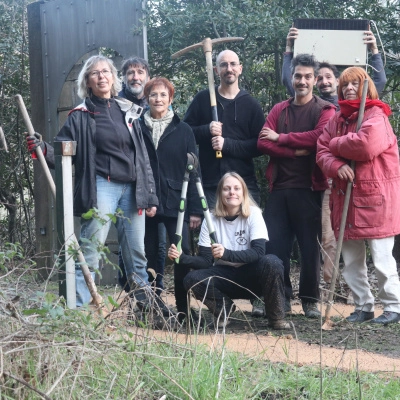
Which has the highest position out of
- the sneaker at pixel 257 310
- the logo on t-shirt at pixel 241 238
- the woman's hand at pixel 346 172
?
the woman's hand at pixel 346 172

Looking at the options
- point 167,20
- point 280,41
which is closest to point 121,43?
point 167,20

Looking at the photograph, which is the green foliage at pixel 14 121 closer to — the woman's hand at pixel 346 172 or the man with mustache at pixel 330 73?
the man with mustache at pixel 330 73

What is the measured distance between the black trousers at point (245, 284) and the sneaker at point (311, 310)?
65 centimetres

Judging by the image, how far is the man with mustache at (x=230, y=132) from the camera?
6.87 meters

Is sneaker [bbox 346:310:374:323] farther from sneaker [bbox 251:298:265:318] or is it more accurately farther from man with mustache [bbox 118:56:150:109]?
man with mustache [bbox 118:56:150:109]

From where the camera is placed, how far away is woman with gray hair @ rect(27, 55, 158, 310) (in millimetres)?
6012

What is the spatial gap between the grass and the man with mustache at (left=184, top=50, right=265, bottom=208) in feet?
9.07

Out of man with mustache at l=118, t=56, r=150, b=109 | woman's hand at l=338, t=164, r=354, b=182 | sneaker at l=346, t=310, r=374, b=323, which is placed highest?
man with mustache at l=118, t=56, r=150, b=109

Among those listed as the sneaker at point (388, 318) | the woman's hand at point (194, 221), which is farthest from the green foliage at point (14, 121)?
the sneaker at point (388, 318)

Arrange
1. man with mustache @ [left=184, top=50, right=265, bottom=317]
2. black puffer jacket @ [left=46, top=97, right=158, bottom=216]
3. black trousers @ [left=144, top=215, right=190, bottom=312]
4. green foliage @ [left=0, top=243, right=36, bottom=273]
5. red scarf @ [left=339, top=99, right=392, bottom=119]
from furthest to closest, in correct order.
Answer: man with mustache @ [left=184, top=50, right=265, bottom=317] < black trousers @ [left=144, top=215, right=190, bottom=312] < red scarf @ [left=339, top=99, right=392, bottom=119] < black puffer jacket @ [left=46, top=97, right=158, bottom=216] < green foliage @ [left=0, top=243, right=36, bottom=273]

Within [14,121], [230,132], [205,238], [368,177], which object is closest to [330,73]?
[230,132]

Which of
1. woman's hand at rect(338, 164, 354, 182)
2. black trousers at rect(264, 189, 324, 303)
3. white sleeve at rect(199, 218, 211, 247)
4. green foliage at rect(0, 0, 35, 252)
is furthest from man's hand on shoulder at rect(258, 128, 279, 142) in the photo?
green foliage at rect(0, 0, 35, 252)

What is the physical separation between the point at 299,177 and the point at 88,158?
1.74 m

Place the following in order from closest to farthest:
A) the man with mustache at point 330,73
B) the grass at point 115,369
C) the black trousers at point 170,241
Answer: the grass at point 115,369, the black trousers at point 170,241, the man with mustache at point 330,73
